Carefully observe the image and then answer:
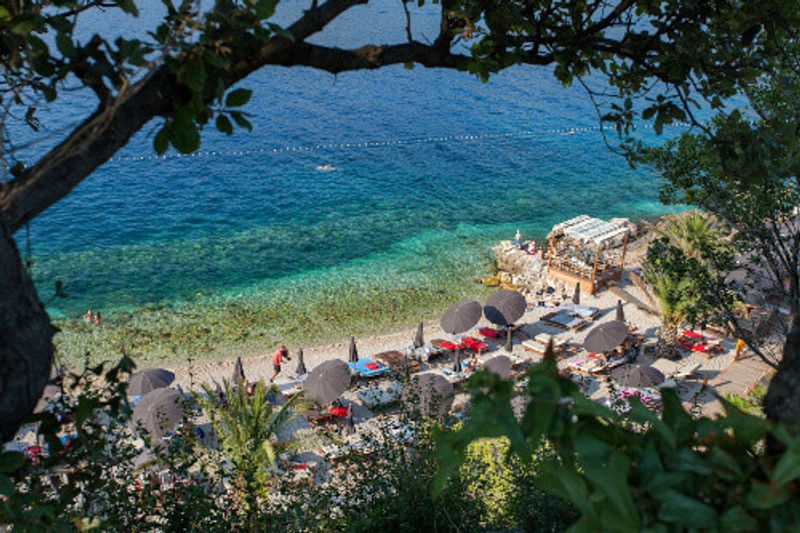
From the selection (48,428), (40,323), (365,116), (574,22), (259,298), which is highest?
(574,22)

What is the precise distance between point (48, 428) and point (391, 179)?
3561 cm

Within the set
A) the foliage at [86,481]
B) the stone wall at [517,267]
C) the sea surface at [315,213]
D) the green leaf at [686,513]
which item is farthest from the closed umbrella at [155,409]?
the stone wall at [517,267]

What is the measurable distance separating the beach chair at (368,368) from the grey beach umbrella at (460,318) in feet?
8.08

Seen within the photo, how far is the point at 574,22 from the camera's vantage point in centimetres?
490

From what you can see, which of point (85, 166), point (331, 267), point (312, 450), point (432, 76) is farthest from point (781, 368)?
point (432, 76)

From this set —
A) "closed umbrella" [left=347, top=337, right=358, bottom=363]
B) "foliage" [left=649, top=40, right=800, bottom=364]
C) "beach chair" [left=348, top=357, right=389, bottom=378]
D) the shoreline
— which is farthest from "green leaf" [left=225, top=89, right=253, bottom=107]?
the shoreline

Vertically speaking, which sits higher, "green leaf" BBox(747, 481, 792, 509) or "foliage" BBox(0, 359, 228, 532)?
"green leaf" BBox(747, 481, 792, 509)

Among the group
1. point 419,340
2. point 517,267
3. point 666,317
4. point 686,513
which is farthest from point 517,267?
point 686,513

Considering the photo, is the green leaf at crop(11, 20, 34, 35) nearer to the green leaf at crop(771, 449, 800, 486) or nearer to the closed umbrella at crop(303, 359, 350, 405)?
the green leaf at crop(771, 449, 800, 486)

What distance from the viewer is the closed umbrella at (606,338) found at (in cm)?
1755

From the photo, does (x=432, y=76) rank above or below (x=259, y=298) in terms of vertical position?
above

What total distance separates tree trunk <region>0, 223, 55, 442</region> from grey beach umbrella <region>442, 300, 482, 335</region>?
56.6 ft

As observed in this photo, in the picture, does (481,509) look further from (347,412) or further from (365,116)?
(365,116)

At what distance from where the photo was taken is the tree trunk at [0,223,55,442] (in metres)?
2.34
